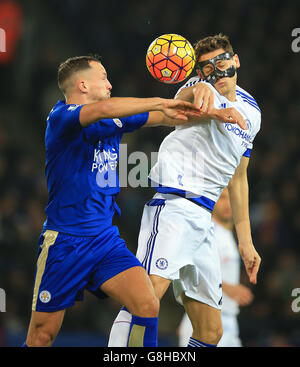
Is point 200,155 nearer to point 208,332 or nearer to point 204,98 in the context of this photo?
point 204,98

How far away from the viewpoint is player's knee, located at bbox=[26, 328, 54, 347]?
3615 mm

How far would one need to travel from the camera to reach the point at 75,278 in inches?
144

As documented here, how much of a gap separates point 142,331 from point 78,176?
3.21ft

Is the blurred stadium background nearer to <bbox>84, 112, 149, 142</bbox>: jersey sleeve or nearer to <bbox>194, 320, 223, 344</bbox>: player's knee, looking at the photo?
<bbox>194, 320, 223, 344</bbox>: player's knee

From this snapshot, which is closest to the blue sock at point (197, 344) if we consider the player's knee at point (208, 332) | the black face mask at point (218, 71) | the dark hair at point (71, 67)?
the player's knee at point (208, 332)

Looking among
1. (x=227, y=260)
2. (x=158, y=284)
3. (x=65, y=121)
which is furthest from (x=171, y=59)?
(x=227, y=260)

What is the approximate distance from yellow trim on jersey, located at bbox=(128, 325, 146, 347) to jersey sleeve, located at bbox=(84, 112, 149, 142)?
1.13 m

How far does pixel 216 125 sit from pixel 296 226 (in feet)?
14.4

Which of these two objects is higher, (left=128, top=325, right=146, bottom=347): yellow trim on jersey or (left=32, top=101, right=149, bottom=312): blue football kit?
(left=32, top=101, right=149, bottom=312): blue football kit

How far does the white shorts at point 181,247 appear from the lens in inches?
153

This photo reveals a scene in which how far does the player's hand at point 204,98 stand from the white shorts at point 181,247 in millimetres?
677

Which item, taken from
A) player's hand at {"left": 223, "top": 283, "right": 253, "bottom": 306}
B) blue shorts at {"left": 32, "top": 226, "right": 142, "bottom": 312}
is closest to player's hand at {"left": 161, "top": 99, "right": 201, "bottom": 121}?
blue shorts at {"left": 32, "top": 226, "right": 142, "bottom": 312}

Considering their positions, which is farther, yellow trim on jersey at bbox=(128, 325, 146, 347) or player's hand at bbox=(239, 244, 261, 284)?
player's hand at bbox=(239, 244, 261, 284)
